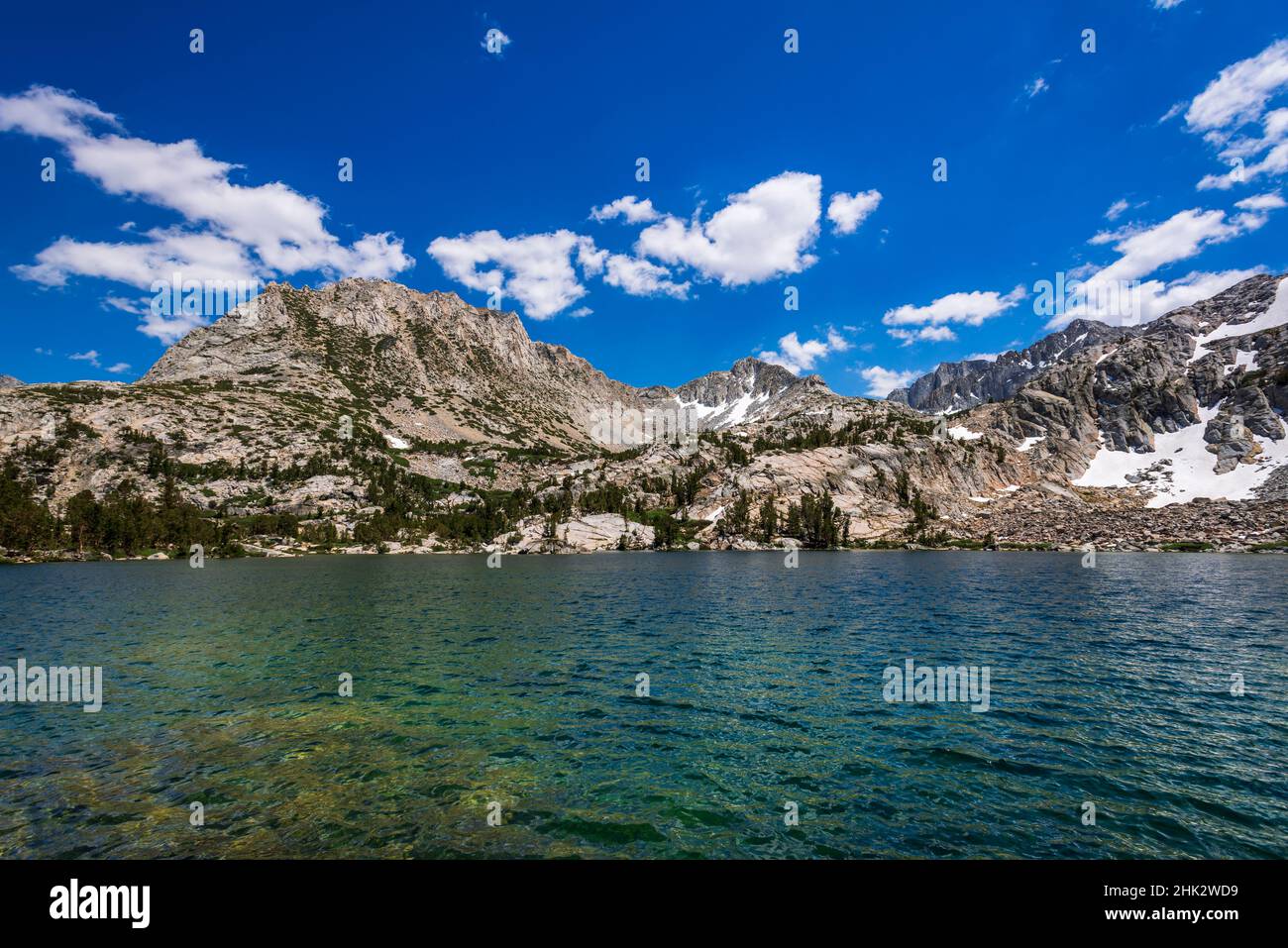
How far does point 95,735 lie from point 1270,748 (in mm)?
49464

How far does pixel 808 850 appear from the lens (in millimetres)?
16125

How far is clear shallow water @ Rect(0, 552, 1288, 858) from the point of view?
671 inches

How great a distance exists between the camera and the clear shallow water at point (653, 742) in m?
17.0

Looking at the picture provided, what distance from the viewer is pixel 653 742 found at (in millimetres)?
24453

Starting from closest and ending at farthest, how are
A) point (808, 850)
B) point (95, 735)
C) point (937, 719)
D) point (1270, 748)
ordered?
point (808, 850), point (1270, 748), point (95, 735), point (937, 719)

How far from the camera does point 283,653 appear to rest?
138 ft

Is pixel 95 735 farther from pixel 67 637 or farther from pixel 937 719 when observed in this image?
pixel 937 719
